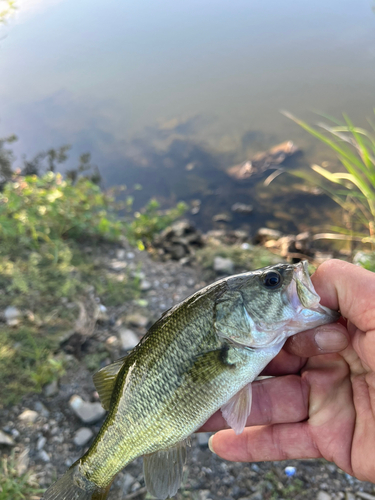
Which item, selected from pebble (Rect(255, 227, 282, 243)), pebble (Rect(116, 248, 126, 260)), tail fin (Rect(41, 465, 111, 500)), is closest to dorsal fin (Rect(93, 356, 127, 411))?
tail fin (Rect(41, 465, 111, 500))

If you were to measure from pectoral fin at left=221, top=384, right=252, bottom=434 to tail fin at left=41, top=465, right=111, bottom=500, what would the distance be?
2.84 ft

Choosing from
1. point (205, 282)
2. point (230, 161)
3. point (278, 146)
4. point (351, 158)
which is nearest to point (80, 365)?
point (205, 282)

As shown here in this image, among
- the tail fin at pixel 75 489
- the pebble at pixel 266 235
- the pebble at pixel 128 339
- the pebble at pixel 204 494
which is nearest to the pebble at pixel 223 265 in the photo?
the pebble at pixel 128 339

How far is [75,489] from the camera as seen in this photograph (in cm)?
212

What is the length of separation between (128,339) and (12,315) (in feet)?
4.21

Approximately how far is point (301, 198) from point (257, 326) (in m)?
6.32

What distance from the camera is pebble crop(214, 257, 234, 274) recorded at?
16.1 feet

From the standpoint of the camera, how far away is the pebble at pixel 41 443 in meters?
2.97

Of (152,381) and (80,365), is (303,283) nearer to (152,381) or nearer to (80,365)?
(152,381)

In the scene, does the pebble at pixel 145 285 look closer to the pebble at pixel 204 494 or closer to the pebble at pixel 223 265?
the pebble at pixel 223 265

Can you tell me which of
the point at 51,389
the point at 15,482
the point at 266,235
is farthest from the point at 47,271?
the point at 266,235

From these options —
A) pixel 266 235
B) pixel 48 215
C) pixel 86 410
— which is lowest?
pixel 266 235

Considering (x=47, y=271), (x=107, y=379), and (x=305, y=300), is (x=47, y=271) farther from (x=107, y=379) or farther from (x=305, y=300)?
(x=305, y=300)

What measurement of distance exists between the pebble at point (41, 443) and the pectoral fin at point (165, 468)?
4.25 ft
